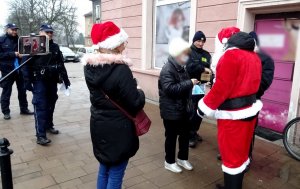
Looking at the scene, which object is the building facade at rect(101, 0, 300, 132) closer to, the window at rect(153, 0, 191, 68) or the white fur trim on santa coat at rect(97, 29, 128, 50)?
the window at rect(153, 0, 191, 68)

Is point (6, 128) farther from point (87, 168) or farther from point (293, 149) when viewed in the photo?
point (293, 149)

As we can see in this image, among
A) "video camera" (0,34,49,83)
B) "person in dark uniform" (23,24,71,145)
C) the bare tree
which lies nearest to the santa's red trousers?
"video camera" (0,34,49,83)

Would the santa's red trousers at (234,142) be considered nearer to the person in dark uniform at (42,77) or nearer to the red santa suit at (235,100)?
the red santa suit at (235,100)

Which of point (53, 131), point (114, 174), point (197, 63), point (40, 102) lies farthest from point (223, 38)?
point (53, 131)

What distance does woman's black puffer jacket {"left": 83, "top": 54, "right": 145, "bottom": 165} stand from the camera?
7.26 ft

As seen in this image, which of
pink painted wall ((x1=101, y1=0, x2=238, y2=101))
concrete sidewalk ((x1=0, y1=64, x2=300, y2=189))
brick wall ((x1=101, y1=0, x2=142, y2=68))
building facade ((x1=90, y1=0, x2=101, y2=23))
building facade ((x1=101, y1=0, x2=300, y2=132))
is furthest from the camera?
building facade ((x1=90, y1=0, x2=101, y2=23))

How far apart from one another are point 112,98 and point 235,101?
1.11 m

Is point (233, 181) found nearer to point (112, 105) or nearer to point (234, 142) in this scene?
point (234, 142)

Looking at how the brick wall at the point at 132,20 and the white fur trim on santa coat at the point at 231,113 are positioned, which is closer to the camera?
the white fur trim on santa coat at the point at 231,113

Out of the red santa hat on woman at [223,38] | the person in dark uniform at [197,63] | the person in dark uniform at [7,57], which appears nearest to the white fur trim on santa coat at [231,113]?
the red santa hat on woman at [223,38]

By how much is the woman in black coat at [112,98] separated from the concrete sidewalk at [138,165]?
3.45 feet

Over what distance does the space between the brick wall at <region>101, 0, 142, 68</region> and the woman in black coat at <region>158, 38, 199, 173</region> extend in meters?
5.02

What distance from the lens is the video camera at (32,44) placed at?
356 centimetres

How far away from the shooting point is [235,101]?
2527 mm
